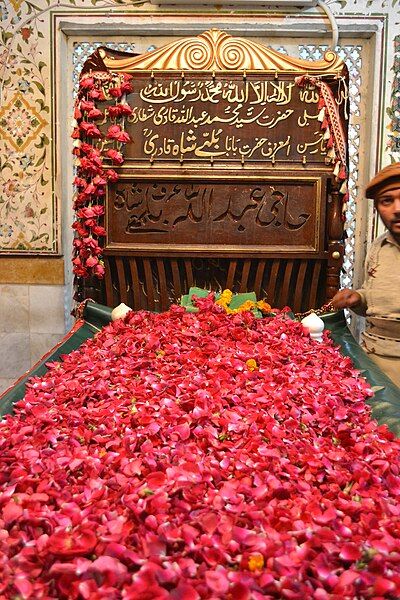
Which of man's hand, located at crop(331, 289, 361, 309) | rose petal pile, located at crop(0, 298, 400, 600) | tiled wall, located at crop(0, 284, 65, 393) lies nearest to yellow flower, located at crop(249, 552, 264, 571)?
rose petal pile, located at crop(0, 298, 400, 600)

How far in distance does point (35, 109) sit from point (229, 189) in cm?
→ 145

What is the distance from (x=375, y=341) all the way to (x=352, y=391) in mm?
744

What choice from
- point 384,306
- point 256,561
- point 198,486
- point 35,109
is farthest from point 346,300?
point 35,109

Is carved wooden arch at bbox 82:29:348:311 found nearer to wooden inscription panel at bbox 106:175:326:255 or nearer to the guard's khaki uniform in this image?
wooden inscription panel at bbox 106:175:326:255

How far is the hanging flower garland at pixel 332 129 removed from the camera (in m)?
2.82

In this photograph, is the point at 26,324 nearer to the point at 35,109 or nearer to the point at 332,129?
the point at 35,109

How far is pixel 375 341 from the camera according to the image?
88.8 inches

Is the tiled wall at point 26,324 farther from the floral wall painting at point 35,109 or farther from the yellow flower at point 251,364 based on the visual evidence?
the yellow flower at point 251,364

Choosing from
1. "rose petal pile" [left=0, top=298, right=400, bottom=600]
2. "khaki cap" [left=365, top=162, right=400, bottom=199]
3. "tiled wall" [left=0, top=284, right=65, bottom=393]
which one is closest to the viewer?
"rose petal pile" [left=0, top=298, right=400, bottom=600]

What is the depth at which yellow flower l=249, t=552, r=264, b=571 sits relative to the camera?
0.74 meters

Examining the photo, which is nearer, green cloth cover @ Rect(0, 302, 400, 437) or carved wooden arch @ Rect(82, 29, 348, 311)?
green cloth cover @ Rect(0, 302, 400, 437)

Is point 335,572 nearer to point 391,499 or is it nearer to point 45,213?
point 391,499

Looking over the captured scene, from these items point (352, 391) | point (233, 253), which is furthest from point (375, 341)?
point (233, 253)

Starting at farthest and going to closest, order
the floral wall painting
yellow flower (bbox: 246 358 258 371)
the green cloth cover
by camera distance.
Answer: the floral wall painting → yellow flower (bbox: 246 358 258 371) → the green cloth cover
